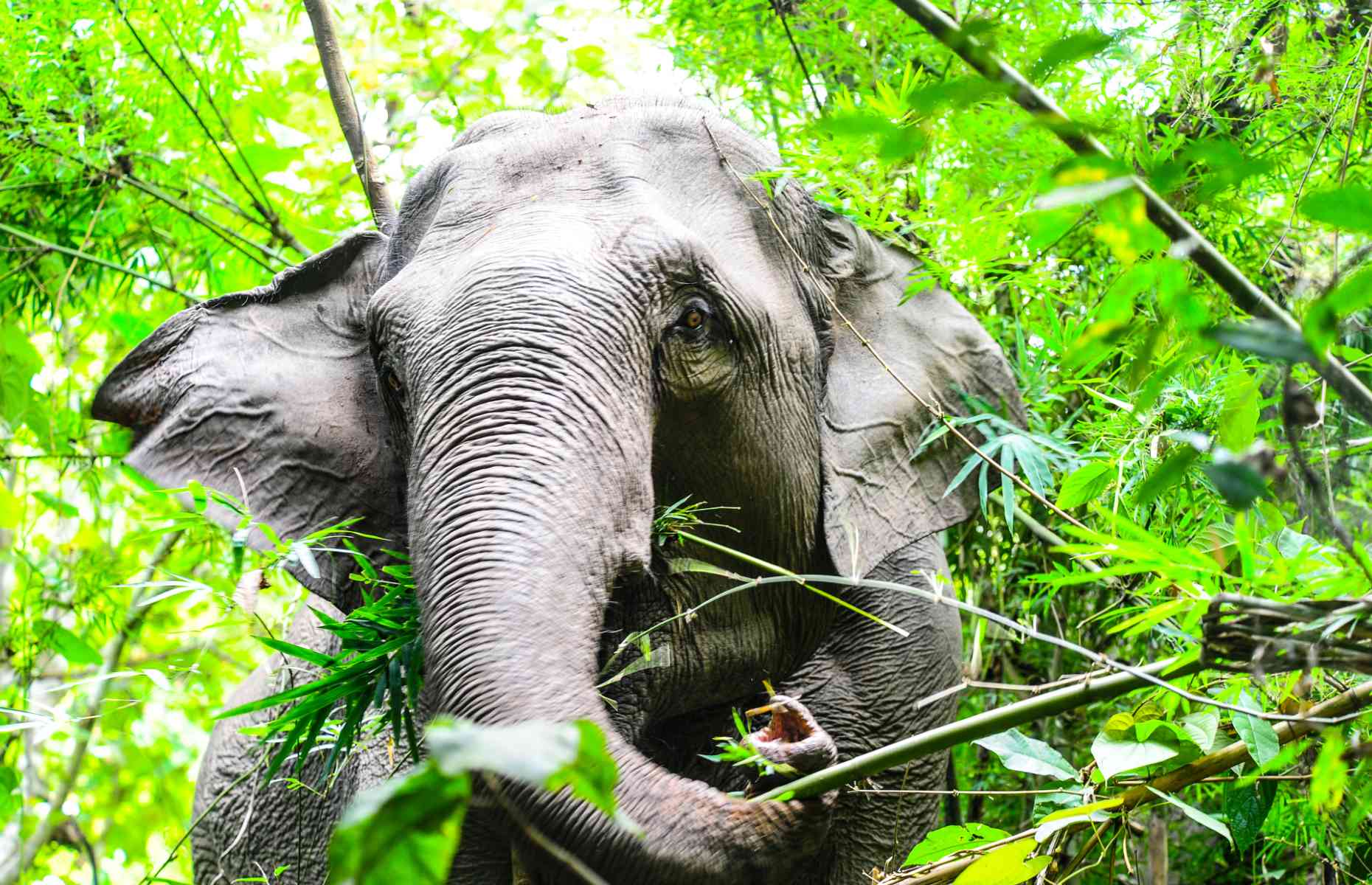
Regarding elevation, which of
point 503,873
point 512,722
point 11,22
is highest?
point 11,22

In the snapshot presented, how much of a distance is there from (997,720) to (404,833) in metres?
0.86

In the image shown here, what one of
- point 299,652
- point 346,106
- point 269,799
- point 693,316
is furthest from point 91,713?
point 693,316

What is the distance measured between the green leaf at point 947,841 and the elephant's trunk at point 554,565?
15 centimetres

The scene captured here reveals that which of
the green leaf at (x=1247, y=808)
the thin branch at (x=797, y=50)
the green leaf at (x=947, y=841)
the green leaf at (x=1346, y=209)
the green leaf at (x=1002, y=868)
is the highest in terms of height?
the thin branch at (x=797, y=50)

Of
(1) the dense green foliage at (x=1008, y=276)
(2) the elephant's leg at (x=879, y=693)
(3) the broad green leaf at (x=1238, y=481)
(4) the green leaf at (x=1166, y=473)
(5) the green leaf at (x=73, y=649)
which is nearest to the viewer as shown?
(3) the broad green leaf at (x=1238, y=481)

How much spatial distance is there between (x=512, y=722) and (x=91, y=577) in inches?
129

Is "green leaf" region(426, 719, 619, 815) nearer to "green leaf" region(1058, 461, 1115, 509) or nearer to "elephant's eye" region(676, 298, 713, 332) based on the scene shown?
"green leaf" region(1058, 461, 1115, 509)

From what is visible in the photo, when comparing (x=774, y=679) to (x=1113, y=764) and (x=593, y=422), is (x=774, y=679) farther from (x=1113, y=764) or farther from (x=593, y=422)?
(x=1113, y=764)

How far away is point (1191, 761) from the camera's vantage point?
207 centimetres

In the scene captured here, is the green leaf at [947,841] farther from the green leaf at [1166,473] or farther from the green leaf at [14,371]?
the green leaf at [14,371]

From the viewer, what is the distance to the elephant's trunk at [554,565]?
1981 millimetres

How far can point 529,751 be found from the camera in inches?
37.0

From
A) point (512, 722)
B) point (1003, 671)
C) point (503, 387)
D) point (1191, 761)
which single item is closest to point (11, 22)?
point (503, 387)

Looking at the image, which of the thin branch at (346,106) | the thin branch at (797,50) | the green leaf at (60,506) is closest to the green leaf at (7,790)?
the thin branch at (346,106)
